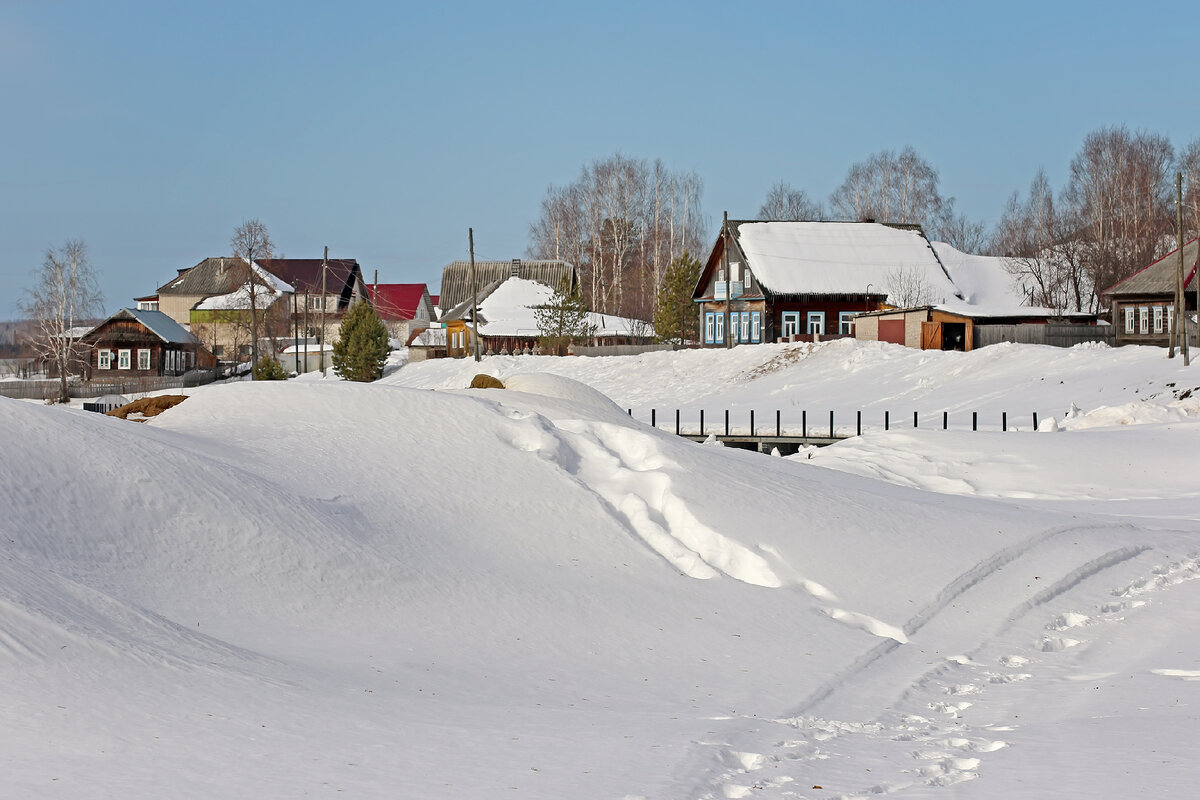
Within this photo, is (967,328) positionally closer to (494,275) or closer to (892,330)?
(892,330)

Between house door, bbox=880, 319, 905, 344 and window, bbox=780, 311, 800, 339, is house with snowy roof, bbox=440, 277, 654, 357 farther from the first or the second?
house door, bbox=880, 319, 905, 344

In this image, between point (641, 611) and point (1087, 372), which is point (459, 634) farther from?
point (1087, 372)

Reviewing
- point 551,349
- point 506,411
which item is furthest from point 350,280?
point 506,411

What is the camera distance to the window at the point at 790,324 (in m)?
64.1

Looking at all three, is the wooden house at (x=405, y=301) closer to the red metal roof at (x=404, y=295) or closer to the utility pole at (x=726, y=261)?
the red metal roof at (x=404, y=295)

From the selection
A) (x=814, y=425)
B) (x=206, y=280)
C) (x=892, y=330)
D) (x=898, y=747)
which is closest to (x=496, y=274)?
(x=206, y=280)

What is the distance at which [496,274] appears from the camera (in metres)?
95.6

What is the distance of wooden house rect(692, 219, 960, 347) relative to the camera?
209 feet

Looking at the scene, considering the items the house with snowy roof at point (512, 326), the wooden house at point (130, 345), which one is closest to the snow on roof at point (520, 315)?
the house with snowy roof at point (512, 326)

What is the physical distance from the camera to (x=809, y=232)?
68000mm

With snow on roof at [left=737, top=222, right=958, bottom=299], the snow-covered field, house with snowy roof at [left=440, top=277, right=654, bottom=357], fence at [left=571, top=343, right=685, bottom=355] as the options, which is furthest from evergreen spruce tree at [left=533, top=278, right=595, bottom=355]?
the snow-covered field

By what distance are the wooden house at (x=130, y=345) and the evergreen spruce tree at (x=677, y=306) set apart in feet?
101

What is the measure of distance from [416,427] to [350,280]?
306 feet

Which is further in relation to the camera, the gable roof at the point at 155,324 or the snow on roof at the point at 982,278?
the gable roof at the point at 155,324
